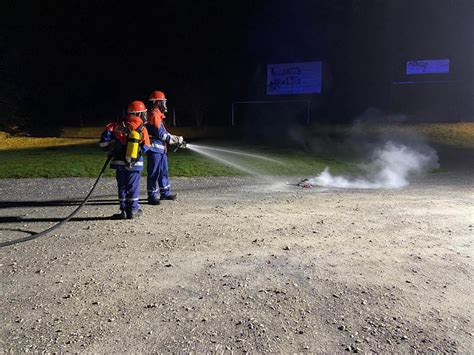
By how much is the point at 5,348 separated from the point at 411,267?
12.5 feet

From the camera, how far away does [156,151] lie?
7574 millimetres

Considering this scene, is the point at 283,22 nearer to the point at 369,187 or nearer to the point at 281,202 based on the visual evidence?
the point at 369,187

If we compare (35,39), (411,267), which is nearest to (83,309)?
(411,267)

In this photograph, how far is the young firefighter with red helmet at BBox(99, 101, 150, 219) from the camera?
6410 millimetres

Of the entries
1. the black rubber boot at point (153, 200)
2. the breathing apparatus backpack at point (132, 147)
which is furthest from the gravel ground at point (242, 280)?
the breathing apparatus backpack at point (132, 147)

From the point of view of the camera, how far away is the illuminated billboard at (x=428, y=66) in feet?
75.5

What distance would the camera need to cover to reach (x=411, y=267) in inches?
169

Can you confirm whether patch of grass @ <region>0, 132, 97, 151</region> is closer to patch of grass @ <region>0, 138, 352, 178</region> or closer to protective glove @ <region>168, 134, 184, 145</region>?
patch of grass @ <region>0, 138, 352, 178</region>

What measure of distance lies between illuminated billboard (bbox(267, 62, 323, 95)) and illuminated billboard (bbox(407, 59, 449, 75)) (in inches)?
206

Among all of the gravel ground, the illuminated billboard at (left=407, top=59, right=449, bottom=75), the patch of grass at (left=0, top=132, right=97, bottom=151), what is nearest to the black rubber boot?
the gravel ground

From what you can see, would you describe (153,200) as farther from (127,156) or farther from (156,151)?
(127,156)

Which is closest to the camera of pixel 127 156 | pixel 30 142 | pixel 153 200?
pixel 127 156

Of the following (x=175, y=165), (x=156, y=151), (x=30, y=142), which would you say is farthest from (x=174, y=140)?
(x=30, y=142)

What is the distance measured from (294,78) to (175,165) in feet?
49.7
